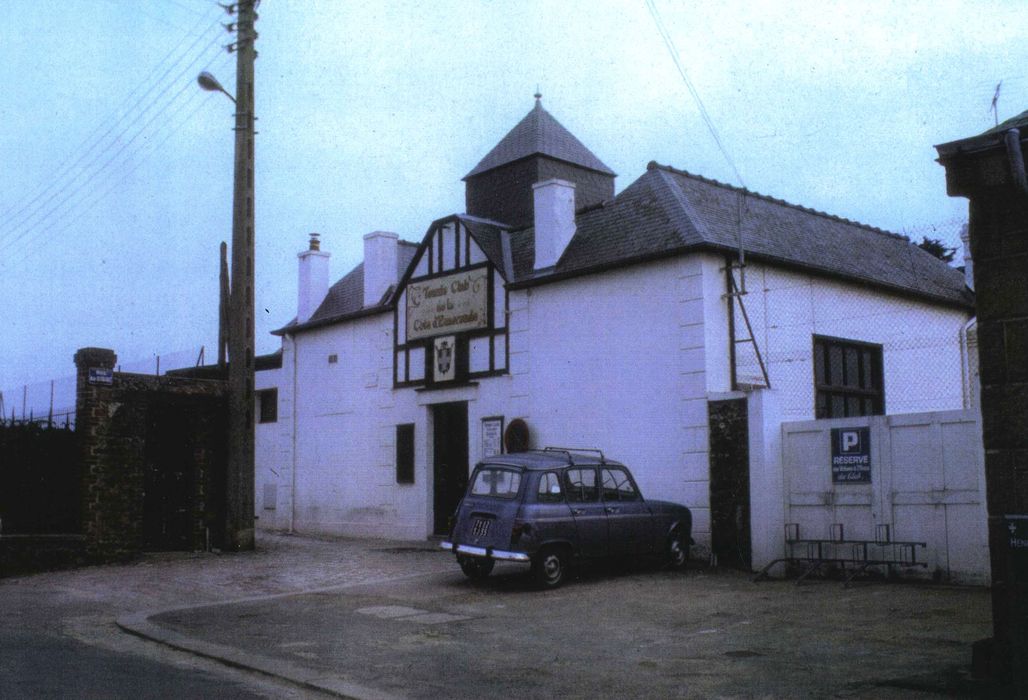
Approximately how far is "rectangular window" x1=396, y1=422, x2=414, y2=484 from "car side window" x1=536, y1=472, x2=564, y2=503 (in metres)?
8.56

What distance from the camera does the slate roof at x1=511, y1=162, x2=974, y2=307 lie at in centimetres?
1766

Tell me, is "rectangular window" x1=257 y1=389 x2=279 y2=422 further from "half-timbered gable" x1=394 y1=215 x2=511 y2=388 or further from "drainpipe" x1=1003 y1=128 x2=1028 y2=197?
"drainpipe" x1=1003 y1=128 x2=1028 y2=197

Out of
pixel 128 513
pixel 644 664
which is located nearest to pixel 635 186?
pixel 128 513

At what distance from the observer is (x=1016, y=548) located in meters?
6.54

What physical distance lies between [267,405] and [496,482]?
1449 cm

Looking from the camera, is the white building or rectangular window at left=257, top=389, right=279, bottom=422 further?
rectangular window at left=257, top=389, right=279, bottom=422

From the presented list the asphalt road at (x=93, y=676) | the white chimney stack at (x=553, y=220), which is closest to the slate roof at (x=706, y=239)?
the white chimney stack at (x=553, y=220)

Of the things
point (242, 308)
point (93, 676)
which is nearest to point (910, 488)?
point (93, 676)

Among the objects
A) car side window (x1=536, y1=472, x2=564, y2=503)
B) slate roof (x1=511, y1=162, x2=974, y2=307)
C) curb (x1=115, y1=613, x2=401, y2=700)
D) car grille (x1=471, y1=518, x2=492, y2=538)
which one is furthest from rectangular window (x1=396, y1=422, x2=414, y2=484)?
curb (x1=115, y1=613, x2=401, y2=700)

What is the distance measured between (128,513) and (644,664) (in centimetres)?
1161

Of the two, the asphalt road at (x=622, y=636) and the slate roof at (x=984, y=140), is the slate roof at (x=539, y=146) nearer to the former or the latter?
the asphalt road at (x=622, y=636)

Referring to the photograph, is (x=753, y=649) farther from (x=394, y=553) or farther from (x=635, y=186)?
(x=635, y=186)

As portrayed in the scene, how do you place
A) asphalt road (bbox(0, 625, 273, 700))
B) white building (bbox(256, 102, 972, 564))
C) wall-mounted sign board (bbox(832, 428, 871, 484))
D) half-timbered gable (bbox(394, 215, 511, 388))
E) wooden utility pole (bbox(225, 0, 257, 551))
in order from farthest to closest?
1. half-timbered gable (bbox(394, 215, 511, 388))
2. wooden utility pole (bbox(225, 0, 257, 551))
3. white building (bbox(256, 102, 972, 564))
4. wall-mounted sign board (bbox(832, 428, 871, 484))
5. asphalt road (bbox(0, 625, 273, 700))

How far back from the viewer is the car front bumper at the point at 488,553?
13.1 m
